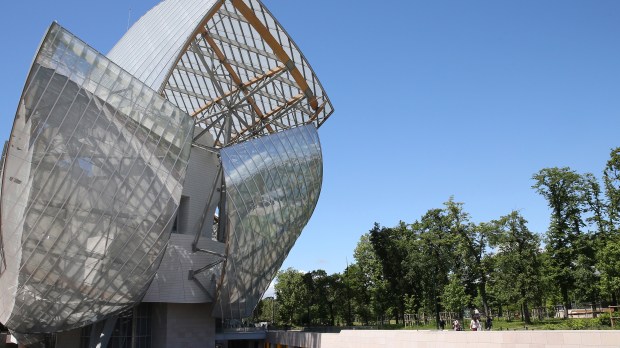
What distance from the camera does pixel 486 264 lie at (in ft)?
181

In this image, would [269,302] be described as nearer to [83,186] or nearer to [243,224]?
[243,224]

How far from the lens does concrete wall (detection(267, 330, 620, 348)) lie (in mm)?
16609

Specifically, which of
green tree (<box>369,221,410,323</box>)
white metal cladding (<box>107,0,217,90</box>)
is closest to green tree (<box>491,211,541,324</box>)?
green tree (<box>369,221,410,323</box>)

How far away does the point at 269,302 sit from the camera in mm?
103625

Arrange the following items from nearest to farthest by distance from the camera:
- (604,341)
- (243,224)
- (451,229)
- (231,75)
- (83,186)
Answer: (604,341), (83,186), (243,224), (231,75), (451,229)

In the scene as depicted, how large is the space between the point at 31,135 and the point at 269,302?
8679 centimetres

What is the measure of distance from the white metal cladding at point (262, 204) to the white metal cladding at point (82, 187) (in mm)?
5485

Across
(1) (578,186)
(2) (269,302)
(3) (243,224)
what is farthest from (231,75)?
(2) (269,302)

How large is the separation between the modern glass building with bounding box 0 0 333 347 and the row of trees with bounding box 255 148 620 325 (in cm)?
2209

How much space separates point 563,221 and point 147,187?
40.4m

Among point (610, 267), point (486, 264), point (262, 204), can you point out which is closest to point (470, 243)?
point (486, 264)

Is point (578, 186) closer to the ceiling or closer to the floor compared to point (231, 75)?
closer to the floor

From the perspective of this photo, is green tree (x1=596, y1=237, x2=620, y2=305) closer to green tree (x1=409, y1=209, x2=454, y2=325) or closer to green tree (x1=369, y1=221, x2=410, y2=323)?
green tree (x1=409, y1=209, x2=454, y2=325)

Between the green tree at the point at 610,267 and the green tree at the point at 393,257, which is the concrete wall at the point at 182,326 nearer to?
the green tree at the point at 393,257
